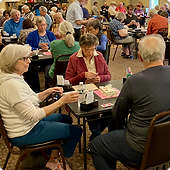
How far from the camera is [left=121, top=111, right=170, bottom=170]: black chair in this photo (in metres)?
1.50

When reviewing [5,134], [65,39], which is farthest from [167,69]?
[65,39]

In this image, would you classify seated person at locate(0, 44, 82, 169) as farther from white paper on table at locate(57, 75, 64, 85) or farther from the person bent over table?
the person bent over table

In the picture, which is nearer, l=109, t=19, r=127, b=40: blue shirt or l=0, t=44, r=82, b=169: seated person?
l=0, t=44, r=82, b=169: seated person

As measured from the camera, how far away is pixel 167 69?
170cm

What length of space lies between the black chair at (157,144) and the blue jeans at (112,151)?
9 cm

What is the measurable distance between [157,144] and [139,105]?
27 centimetres

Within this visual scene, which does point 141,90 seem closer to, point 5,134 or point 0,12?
point 5,134

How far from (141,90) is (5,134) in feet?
3.45

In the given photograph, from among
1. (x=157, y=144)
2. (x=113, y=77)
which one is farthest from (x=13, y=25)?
(x=157, y=144)

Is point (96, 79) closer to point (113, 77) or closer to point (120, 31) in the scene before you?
point (113, 77)

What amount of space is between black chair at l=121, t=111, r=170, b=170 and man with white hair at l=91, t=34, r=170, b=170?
0.08 metres

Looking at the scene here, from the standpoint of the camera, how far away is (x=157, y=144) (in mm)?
1571

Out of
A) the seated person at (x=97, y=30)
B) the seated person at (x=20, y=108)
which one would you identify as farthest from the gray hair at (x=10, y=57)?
the seated person at (x=97, y=30)

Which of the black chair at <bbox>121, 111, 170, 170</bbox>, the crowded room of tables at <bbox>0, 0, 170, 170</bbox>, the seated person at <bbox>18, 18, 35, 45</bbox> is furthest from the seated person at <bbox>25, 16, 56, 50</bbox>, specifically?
the black chair at <bbox>121, 111, 170, 170</bbox>
